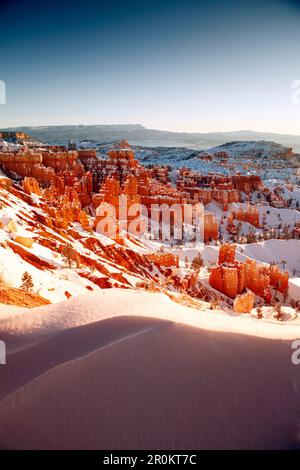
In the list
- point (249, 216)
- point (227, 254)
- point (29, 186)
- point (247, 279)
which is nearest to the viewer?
point (247, 279)

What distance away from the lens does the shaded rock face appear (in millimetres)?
21125

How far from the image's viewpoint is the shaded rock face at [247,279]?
21.1 meters

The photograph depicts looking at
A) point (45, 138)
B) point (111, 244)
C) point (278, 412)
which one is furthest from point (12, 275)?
point (45, 138)

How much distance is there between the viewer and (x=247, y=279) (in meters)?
22.5

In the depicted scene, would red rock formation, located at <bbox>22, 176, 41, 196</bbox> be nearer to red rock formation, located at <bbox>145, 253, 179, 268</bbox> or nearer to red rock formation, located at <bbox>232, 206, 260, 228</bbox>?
red rock formation, located at <bbox>145, 253, 179, 268</bbox>

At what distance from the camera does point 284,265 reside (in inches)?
1246

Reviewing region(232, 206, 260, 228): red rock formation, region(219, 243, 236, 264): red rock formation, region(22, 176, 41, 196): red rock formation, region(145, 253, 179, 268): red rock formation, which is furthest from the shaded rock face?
region(232, 206, 260, 228): red rock formation

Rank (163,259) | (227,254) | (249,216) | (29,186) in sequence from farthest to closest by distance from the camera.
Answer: (249,216) → (29,186) → (227,254) → (163,259)

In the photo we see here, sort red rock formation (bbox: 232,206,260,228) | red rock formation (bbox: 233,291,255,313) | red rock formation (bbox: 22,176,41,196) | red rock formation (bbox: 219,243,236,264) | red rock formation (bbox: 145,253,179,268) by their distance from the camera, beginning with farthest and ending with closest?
red rock formation (bbox: 232,206,260,228) < red rock formation (bbox: 22,176,41,196) < red rock formation (bbox: 219,243,236,264) < red rock formation (bbox: 145,253,179,268) < red rock formation (bbox: 233,291,255,313)

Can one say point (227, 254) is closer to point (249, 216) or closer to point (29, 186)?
point (29, 186)

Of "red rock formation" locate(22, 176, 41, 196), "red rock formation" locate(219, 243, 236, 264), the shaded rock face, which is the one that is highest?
"red rock formation" locate(22, 176, 41, 196)

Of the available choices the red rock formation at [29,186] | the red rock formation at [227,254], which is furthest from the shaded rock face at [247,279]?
the red rock formation at [29,186]

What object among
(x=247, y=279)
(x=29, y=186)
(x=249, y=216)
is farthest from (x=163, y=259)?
(x=249, y=216)

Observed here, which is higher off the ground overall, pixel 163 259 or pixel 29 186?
pixel 29 186
